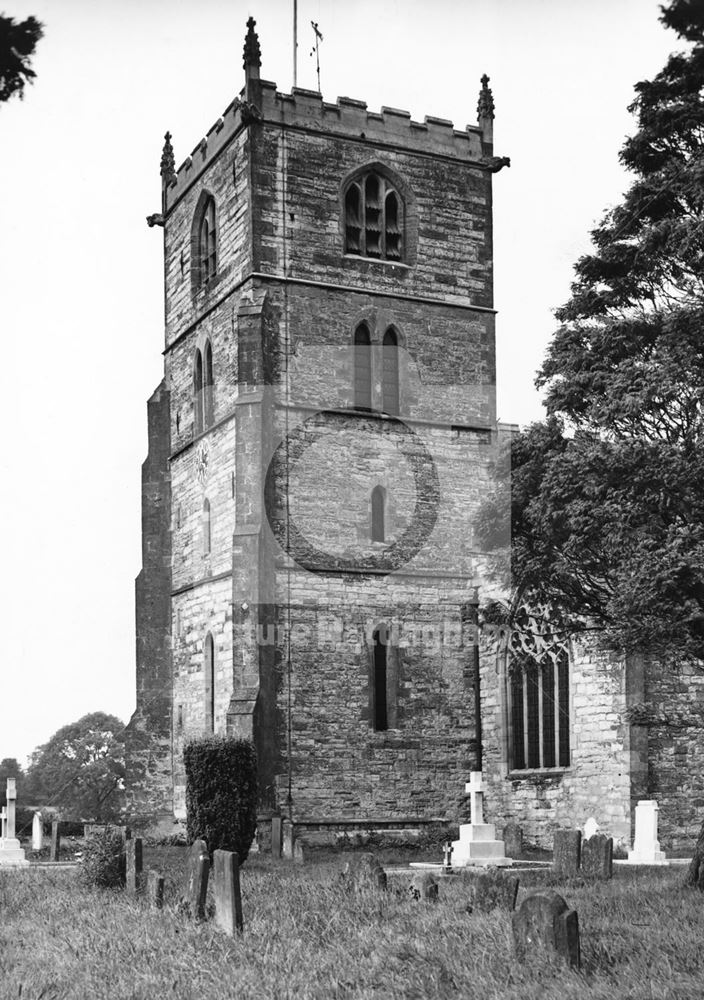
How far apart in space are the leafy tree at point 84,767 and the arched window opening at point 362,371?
39857 millimetres

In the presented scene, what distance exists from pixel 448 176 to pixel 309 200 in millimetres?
3914

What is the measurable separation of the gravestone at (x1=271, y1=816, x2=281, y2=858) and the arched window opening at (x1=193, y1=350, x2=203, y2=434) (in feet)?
31.6

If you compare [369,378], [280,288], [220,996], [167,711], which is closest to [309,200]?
[280,288]

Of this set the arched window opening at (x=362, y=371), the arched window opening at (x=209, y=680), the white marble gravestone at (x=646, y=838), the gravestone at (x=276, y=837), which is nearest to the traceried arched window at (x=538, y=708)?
the white marble gravestone at (x=646, y=838)

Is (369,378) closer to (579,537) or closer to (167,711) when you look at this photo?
(167,711)

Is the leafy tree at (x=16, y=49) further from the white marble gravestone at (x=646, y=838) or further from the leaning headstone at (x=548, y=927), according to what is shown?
the white marble gravestone at (x=646, y=838)

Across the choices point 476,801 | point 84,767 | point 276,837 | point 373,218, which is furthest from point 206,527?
point 84,767

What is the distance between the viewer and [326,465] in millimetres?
31219

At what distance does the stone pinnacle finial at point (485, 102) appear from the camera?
3491 centimetres

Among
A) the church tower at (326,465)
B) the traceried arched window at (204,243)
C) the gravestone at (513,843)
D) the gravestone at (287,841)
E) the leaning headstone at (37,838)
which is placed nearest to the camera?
the gravestone at (513,843)

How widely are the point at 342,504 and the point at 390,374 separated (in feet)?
11.2

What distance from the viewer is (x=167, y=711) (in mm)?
34375

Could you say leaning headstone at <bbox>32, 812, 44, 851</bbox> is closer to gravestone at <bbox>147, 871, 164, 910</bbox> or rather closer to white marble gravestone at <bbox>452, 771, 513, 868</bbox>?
white marble gravestone at <bbox>452, 771, 513, 868</bbox>

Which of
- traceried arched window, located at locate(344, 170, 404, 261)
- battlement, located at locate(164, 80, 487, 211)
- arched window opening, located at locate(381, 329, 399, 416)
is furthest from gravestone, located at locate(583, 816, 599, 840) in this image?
battlement, located at locate(164, 80, 487, 211)
